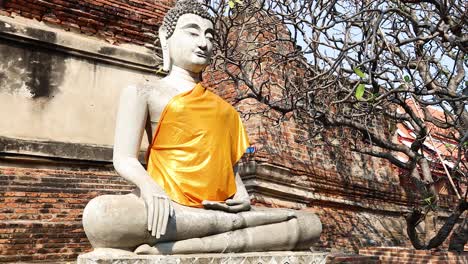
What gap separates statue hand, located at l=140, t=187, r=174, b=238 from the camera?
2.71 meters

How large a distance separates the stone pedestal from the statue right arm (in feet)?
0.83

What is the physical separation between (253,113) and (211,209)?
4184mm

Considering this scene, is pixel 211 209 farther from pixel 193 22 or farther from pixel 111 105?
pixel 111 105

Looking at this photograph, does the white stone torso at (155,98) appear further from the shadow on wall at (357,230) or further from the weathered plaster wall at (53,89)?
the shadow on wall at (357,230)

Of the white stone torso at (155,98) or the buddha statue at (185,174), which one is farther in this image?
the white stone torso at (155,98)

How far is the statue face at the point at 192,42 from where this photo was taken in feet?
11.3

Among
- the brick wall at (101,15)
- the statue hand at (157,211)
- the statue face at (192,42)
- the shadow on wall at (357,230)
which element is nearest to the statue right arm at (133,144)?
the statue hand at (157,211)

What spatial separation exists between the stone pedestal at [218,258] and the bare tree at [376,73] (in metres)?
1.10

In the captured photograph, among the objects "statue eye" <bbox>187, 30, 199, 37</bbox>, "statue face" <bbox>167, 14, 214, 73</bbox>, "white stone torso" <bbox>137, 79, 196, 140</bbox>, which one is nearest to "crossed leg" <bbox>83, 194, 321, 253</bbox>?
"white stone torso" <bbox>137, 79, 196, 140</bbox>

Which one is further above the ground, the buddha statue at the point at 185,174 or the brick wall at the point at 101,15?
the brick wall at the point at 101,15

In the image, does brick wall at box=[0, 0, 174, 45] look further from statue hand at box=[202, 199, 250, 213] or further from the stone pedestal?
the stone pedestal

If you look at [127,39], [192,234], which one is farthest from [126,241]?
[127,39]

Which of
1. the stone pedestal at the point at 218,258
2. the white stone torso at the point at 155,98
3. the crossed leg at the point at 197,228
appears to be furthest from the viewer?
the white stone torso at the point at 155,98

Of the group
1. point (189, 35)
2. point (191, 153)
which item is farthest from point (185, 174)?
point (189, 35)
